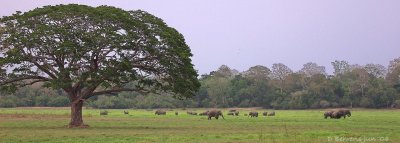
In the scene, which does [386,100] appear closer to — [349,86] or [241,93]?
[349,86]

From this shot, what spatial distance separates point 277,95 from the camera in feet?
367

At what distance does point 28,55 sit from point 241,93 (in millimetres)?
83317

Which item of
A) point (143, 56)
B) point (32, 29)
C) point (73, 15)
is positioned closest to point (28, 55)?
point (32, 29)

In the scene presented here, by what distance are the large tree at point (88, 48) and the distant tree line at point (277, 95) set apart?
225ft

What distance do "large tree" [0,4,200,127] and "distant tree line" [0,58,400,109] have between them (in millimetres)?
68614

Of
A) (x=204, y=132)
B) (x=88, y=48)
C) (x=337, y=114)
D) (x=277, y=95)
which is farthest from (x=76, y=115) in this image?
(x=277, y=95)

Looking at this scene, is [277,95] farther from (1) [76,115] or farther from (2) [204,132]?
(2) [204,132]

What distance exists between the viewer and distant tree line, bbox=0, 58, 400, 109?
105m

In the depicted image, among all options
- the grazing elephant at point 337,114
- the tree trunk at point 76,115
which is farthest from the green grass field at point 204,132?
the grazing elephant at point 337,114

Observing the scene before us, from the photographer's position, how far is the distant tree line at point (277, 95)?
104625 millimetres

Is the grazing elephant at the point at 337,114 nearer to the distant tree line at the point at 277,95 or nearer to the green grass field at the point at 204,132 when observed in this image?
the green grass field at the point at 204,132

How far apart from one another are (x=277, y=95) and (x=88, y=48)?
271 ft

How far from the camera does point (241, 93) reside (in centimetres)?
11488

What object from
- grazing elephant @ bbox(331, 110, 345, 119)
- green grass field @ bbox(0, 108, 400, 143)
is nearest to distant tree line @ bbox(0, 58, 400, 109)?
grazing elephant @ bbox(331, 110, 345, 119)
